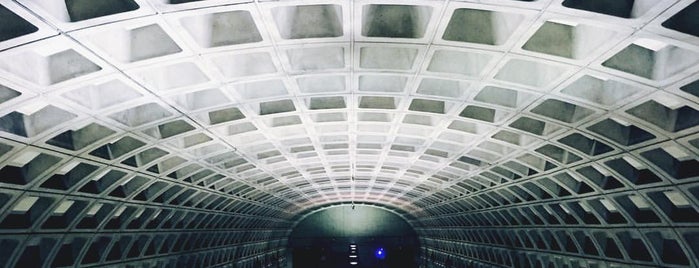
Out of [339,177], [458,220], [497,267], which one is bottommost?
[497,267]

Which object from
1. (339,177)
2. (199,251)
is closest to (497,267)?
(339,177)

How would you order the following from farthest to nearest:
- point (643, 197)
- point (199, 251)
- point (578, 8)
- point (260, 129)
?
point (199, 251) < point (260, 129) < point (643, 197) < point (578, 8)

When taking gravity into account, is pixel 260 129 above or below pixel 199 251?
above

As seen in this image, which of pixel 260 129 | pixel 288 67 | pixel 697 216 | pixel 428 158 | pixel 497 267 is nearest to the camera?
pixel 288 67

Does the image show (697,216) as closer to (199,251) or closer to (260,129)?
(260,129)

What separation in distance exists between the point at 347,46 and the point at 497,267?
29338 millimetres

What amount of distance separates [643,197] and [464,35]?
9986 mm

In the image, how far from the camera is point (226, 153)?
19.5m

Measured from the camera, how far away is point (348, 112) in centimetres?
1556

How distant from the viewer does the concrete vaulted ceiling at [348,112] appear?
8633mm

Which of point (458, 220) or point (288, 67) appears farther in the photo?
point (458, 220)

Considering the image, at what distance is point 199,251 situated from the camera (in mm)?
32906

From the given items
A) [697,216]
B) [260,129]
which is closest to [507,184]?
[697,216]

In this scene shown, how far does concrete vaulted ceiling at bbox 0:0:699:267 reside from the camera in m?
8.63
